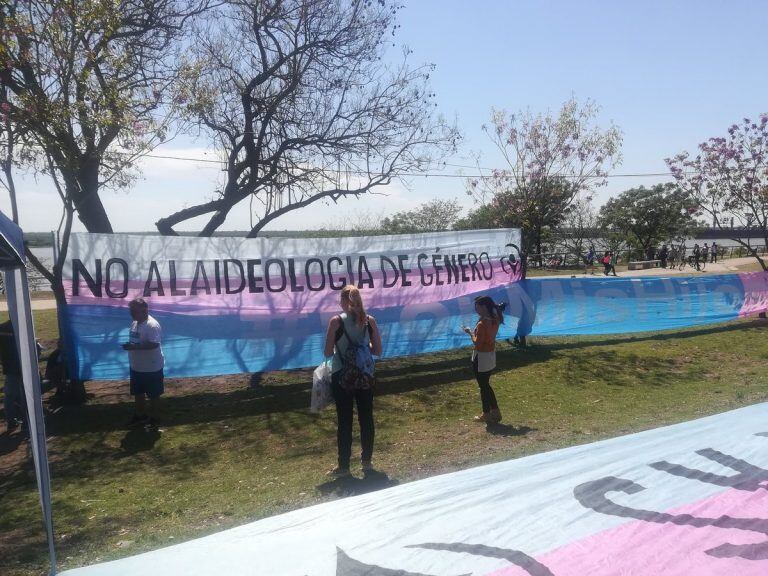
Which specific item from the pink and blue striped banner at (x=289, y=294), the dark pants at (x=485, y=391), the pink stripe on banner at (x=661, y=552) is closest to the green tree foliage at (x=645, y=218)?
the pink and blue striped banner at (x=289, y=294)

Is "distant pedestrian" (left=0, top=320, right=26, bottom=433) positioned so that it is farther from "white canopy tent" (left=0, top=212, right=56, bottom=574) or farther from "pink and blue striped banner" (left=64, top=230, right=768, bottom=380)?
"white canopy tent" (left=0, top=212, right=56, bottom=574)

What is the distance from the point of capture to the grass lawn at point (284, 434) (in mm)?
4984

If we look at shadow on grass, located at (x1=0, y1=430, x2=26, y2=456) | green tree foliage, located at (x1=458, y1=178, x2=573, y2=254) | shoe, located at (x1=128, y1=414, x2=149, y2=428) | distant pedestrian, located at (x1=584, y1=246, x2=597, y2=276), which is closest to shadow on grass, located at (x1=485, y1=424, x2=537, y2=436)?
shoe, located at (x1=128, y1=414, x2=149, y2=428)

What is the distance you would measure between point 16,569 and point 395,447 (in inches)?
140

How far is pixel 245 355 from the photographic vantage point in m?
8.90

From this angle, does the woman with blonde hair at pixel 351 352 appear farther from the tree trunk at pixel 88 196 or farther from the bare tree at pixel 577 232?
the bare tree at pixel 577 232

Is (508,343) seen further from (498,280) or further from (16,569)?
(16,569)

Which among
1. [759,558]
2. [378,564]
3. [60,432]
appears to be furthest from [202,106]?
[759,558]

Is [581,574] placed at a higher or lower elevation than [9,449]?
higher

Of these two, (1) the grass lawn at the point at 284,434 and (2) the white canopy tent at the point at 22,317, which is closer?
(2) the white canopy tent at the point at 22,317

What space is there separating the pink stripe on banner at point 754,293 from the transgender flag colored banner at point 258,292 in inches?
273

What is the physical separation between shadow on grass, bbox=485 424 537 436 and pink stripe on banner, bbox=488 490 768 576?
12.8 ft

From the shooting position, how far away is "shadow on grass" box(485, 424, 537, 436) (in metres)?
6.95

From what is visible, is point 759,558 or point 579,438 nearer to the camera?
point 759,558
